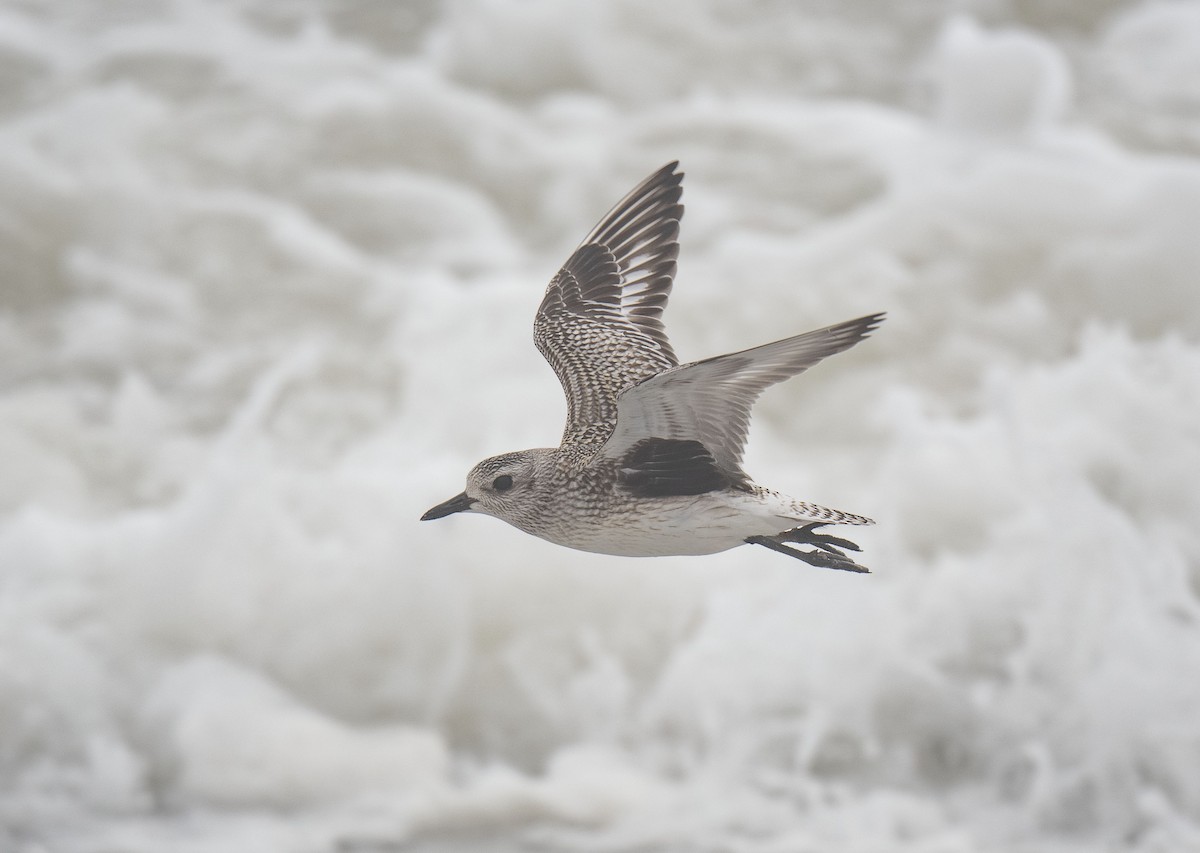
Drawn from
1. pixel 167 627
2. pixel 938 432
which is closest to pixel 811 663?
pixel 938 432

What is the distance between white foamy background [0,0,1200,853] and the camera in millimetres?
7324

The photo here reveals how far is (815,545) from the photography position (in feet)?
12.5

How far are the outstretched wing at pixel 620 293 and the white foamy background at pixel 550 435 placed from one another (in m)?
3.08

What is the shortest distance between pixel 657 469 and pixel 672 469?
0.04m

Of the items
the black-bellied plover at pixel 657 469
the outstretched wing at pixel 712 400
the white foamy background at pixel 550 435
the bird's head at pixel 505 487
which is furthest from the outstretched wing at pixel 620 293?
the white foamy background at pixel 550 435

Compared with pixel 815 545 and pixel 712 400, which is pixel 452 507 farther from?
pixel 815 545

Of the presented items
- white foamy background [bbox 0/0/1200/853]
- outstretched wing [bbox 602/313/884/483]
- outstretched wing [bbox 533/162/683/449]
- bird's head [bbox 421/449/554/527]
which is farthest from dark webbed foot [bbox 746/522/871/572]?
white foamy background [bbox 0/0/1200/853]

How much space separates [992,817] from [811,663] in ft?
3.58

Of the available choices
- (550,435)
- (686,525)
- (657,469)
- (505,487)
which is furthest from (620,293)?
(550,435)

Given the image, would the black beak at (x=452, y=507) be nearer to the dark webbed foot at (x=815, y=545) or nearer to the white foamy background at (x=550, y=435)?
the dark webbed foot at (x=815, y=545)

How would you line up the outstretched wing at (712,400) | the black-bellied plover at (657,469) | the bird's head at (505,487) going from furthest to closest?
the bird's head at (505,487) < the black-bellied plover at (657,469) < the outstretched wing at (712,400)

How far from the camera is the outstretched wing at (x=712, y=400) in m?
3.18

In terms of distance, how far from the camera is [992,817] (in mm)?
7309

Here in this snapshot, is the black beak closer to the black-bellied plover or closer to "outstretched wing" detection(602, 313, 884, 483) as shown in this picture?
the black-bellied plover
